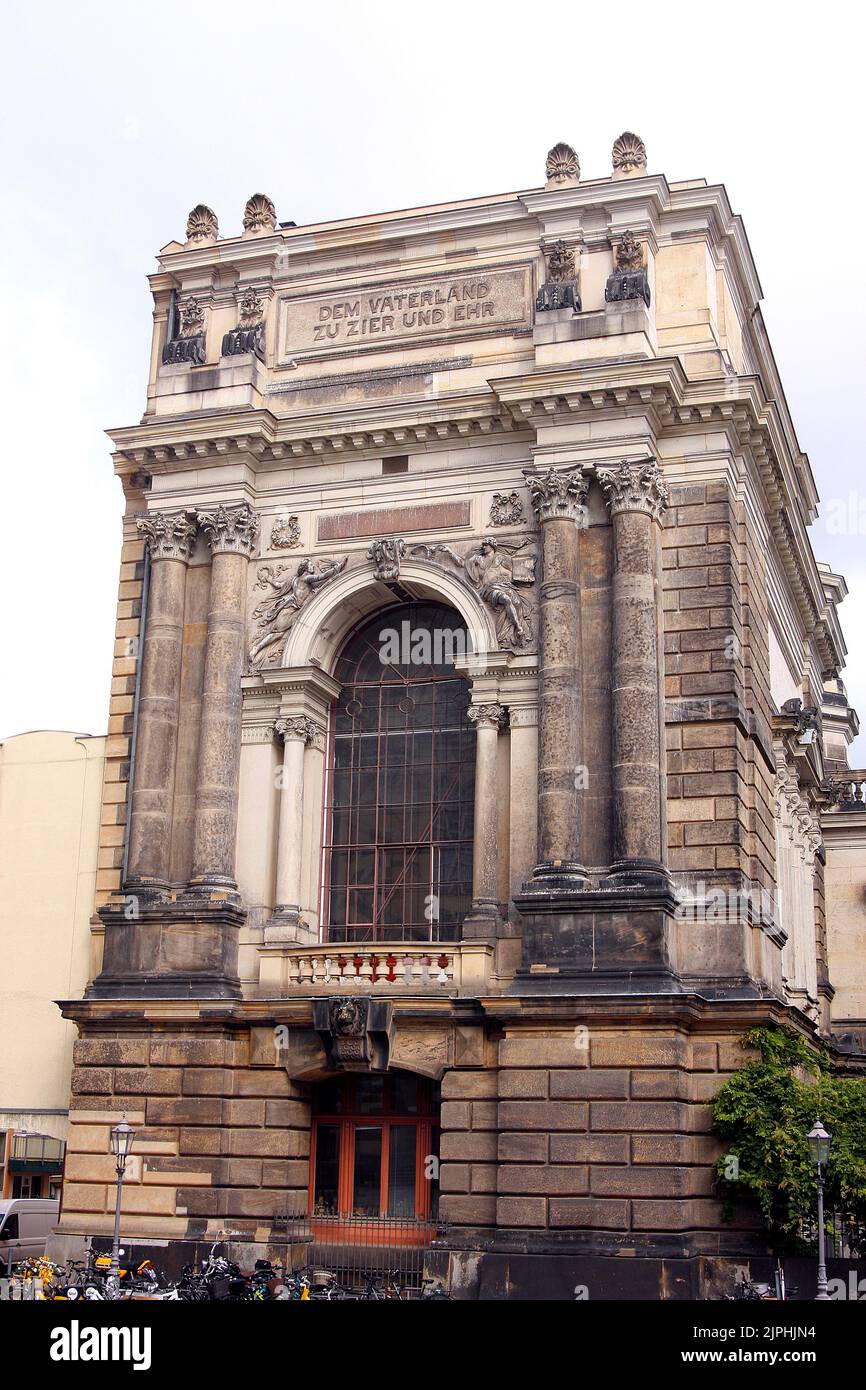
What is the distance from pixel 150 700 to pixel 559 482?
31.0 feet

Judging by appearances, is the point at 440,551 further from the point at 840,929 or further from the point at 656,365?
the point at 840,929

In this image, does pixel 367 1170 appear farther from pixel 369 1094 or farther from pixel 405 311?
pixel 405 311

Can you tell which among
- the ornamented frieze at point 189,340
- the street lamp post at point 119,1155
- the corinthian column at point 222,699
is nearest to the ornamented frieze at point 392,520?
the corinthian column at point 222,699

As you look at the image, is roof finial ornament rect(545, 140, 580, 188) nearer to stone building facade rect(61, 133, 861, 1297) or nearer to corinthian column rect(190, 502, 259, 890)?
stone building facade rect(61, 133, 861, 1297)

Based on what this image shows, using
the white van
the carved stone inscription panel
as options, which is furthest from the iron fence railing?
the carved stone inscription panel

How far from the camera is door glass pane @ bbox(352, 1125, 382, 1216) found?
30953 millimetres

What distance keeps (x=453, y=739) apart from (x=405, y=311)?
945cm

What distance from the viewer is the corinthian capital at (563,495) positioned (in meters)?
31.5

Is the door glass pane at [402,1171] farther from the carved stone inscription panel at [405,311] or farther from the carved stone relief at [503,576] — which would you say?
the carved stone inscription panel at [405,311]

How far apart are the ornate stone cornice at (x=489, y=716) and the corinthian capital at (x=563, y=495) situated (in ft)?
12.5

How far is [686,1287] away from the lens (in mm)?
26641

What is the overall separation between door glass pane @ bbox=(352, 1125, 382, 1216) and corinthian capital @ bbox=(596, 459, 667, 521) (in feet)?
42.3

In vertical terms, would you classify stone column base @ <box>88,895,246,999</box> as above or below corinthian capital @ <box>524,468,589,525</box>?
below
